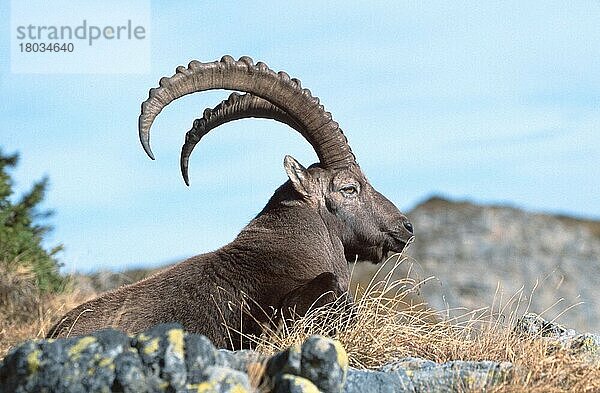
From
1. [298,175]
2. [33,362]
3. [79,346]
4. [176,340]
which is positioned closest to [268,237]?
[298,175]

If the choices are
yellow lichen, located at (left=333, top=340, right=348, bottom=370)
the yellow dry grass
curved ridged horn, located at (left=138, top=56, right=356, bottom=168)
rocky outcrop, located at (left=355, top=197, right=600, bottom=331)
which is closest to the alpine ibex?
curved ridged horn, located at (left=138, top=56, right=356, bottom=168)

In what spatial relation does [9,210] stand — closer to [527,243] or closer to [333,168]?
[333,168]

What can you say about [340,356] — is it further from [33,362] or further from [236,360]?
[33,362]

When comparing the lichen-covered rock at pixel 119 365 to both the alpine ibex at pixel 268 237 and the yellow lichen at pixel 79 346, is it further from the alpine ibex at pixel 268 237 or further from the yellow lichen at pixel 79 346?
the alpine ibex at pixel 268 237

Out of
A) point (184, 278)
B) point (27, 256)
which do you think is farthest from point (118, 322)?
point (27, 256)

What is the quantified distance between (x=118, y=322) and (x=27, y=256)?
6.57 metres

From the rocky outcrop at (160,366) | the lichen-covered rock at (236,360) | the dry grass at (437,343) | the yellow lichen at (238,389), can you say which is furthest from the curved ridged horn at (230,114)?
the yellow lichen at (238,389)

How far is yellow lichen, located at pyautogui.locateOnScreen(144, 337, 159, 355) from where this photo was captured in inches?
238

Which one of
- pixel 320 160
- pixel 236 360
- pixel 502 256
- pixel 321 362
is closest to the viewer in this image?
pixel 321 362

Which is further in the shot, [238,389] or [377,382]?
[377,382]

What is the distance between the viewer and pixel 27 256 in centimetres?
1544

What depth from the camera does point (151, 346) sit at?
605 cm

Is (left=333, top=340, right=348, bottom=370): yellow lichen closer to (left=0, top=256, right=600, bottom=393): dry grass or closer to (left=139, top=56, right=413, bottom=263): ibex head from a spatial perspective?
(left=0, top=256, right=600, bottom=393): dry grass

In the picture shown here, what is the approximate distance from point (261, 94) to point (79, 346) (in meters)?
4.87
